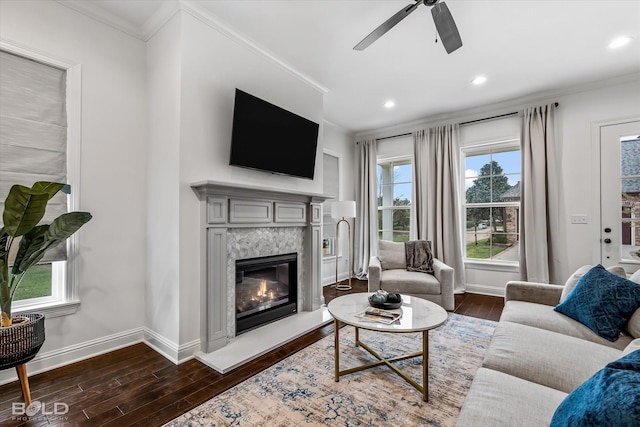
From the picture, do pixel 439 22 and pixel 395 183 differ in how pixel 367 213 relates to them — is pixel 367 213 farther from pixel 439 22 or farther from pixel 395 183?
pixel 439 22

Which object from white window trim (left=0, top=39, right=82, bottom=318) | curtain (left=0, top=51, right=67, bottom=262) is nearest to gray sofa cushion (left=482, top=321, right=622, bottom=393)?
white window trim (left=0, top=39, right=82, bottom=318)

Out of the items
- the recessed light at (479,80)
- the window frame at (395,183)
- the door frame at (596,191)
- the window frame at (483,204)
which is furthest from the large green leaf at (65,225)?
the door frame at (596,191)

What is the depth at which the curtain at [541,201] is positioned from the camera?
383cm

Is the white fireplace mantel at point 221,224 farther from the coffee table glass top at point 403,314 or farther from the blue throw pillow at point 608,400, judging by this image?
the blue throw pillow at point 608,400

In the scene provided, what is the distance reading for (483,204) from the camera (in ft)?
14.9

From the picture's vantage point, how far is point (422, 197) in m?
4.86

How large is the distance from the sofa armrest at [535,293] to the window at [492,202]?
195 centimetres

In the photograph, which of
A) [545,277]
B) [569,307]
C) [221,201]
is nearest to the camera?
[569,307]

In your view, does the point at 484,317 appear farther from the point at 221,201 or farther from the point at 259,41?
the point at 259,41

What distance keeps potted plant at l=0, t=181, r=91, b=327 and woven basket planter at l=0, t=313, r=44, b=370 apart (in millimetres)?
110

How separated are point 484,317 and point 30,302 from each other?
4284 mm

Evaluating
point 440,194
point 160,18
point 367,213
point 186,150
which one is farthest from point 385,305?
point 367,213

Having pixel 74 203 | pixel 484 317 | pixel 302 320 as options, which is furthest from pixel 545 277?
pixel 74 203

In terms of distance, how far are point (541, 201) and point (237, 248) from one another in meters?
3.95
